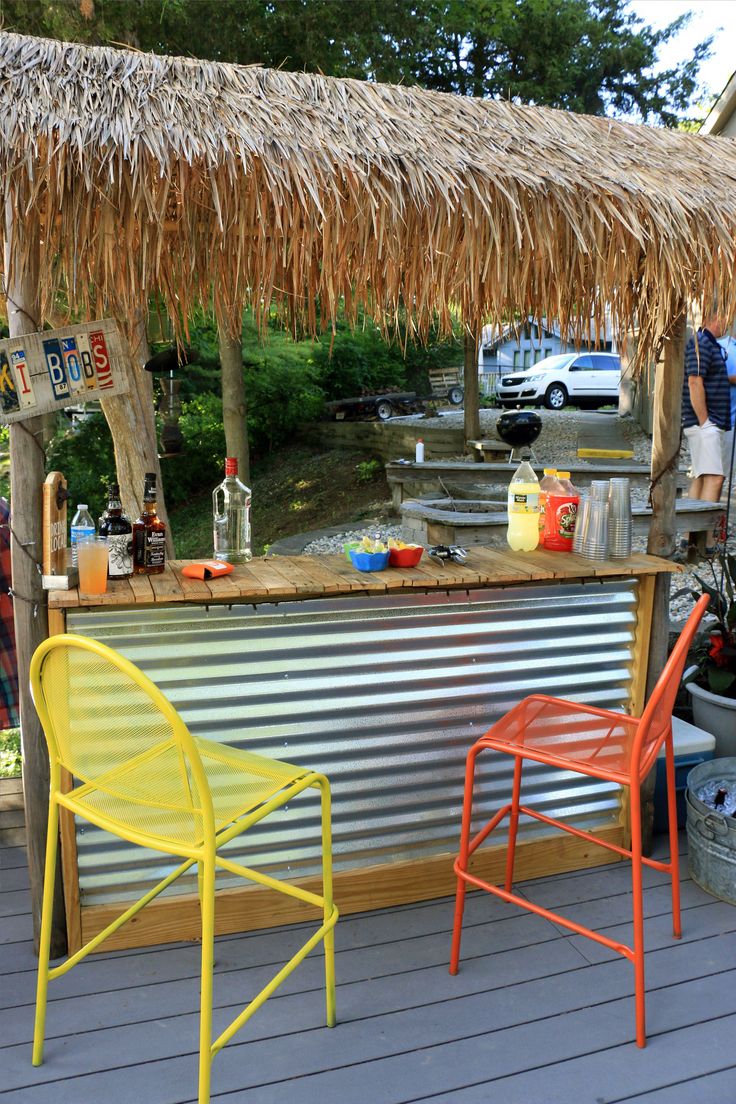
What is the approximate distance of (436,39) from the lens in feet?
34.5

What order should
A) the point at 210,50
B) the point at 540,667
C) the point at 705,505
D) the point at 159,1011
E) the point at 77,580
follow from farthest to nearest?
the point at 210,50 < the point at 705,505 < the point at 540,667 < the point at 77,580 < the point at 159,1011

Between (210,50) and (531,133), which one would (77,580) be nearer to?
(531,133)

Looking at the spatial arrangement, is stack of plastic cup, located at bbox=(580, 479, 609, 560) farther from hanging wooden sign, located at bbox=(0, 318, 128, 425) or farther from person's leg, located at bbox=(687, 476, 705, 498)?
person's leg, located at bbox=(687, 476, 705, 498)

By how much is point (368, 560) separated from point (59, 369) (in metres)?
1.02

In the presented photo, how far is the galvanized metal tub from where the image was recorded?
8.43 feet

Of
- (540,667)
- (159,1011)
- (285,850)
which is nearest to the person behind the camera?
(159,1011)

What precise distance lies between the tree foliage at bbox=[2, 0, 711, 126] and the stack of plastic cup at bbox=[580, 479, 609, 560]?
15.7 ft

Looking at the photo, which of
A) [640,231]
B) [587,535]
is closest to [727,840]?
[587,535]

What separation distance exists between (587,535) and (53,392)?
171cm

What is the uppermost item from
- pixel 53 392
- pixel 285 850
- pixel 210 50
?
pixel 210 50

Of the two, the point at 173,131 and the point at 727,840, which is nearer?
the point at 173,131

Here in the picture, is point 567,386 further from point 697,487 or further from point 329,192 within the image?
point 329,192

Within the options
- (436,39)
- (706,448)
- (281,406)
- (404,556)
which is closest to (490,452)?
(436,39)

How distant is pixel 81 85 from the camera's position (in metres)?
2.18
